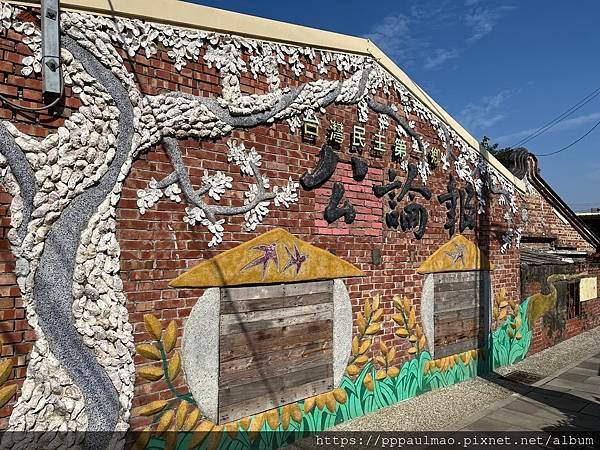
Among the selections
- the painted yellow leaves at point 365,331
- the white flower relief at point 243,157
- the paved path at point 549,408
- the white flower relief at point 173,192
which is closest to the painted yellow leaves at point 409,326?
the painted yellow leaves at point 365,331

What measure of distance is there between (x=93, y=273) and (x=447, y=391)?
218 inches

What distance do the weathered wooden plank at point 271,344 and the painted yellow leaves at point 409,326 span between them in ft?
4.47

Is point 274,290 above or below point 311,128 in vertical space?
below

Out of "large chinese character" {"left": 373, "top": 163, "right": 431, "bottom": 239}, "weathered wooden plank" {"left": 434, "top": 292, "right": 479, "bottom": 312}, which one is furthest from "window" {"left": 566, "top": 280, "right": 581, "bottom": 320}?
"large chinese character" {"left": 373, "top": 163, "right": 431, "bottom": 239}

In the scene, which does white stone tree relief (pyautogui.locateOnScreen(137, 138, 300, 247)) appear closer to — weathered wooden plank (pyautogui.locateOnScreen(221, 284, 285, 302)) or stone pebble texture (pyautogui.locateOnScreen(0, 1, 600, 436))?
stone pebble texture (pyautogui.locateOnScreen(0, 1, 600, 436))

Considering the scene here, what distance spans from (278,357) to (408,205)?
2963 millimetres

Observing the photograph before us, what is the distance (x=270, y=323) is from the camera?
4723mm

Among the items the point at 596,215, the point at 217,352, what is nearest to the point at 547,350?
the point at 217,352

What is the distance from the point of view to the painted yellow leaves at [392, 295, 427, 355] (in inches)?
247

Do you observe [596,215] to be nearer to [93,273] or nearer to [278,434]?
[278,434]

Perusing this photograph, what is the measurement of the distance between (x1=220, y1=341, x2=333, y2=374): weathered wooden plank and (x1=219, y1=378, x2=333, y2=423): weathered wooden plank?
0.33 metres

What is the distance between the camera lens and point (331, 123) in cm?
543

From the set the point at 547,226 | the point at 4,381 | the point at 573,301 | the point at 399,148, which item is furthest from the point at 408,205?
the point at 573,301

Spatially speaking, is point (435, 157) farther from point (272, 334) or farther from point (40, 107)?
point (40, 107)
